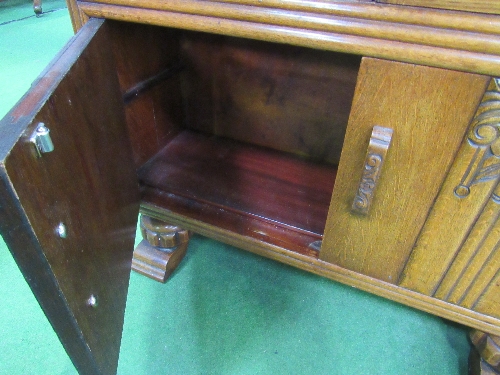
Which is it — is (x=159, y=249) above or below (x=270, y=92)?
below

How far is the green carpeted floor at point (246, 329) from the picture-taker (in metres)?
0.73

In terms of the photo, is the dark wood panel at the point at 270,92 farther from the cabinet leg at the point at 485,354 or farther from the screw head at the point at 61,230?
the screw head at the point at 61,230

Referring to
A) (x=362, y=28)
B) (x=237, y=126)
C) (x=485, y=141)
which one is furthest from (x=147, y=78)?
(x=485, y=141)

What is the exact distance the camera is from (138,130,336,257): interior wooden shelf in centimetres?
69

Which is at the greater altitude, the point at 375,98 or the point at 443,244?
the point at 375,98

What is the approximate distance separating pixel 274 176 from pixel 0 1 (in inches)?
132

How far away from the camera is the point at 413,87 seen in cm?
41

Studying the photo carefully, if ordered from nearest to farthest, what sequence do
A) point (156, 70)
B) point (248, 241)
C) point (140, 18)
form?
point (140, 18) → point (248, 241) → point (156, 70)

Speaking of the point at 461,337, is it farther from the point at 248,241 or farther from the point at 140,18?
the point at 140,18

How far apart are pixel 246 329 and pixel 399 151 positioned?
53cm

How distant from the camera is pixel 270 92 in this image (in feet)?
2.82

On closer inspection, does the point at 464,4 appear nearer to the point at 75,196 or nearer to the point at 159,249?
the point at 75,196

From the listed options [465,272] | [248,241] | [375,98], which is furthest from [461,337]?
[375,98]

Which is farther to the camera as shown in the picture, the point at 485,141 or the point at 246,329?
the point at 246,329
